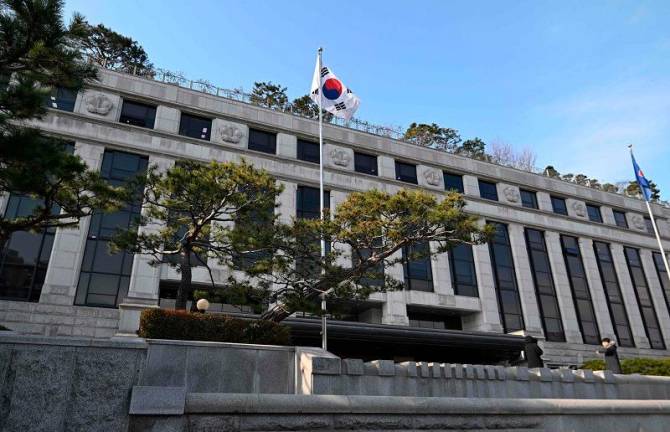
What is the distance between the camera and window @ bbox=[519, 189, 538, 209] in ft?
119

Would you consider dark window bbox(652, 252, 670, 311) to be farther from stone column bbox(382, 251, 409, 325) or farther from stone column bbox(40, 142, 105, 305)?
stone column bbox(40, 142, 105, 305)

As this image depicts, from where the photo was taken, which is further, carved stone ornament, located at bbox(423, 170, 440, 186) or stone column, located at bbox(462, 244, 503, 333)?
carved stone ornament, located at bbox(423, 170, 440, 186)

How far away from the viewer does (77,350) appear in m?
6.66

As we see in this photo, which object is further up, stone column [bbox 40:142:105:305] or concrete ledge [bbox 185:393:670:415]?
stone column [bbox 40:142:105:305]

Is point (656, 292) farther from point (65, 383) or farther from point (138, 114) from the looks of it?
point (65, 383)

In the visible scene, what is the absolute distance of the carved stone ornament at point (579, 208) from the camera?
3750cm

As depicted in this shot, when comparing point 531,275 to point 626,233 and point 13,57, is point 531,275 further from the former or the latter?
point 13,57

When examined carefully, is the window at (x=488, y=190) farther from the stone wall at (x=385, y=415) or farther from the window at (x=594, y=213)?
the stone wall at (x=385, y=415)

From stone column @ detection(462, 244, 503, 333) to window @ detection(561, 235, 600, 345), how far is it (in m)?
7.17

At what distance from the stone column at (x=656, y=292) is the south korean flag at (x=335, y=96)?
30921mm

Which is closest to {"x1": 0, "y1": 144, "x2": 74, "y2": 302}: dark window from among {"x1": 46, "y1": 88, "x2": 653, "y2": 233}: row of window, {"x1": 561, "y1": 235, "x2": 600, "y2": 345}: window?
{"x1": 46, "y1": 88, "x2": 653, "y2": 233}: row of window

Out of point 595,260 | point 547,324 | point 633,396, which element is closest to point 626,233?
point 595,260

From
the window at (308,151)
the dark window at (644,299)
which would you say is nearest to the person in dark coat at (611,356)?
the window at (308,151)

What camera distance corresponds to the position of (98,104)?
83.3 feet
